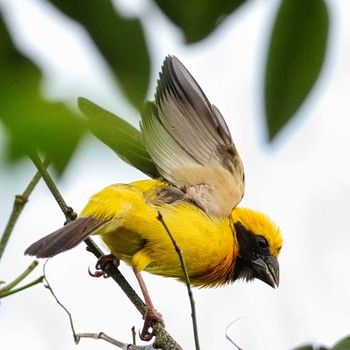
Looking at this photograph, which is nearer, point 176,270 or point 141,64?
point 141,64

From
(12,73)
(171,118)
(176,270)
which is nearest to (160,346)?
(176,270)

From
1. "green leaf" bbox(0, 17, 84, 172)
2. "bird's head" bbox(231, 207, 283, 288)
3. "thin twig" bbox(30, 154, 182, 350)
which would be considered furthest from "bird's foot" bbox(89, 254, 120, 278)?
"green leaf" bbox(0, 17, 84, 172)

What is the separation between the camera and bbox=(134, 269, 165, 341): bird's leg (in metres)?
3.80

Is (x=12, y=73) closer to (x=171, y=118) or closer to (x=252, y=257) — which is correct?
(x=171, y=118)

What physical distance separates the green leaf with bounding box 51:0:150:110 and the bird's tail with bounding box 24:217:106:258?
2.02 metres

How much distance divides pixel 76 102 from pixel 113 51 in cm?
25

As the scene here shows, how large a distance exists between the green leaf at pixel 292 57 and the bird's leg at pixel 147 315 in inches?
115

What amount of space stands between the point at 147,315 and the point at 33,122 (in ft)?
10.7

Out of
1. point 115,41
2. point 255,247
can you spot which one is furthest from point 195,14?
point 255,247

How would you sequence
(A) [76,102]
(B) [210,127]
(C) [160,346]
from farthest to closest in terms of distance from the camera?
(B) [210,127] < (C) [160,346] < (A) [76,102]

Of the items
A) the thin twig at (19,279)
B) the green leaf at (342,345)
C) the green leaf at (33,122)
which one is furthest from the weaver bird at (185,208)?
the green leaf at (33,122)

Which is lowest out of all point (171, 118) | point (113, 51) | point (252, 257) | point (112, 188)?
point (252, 257)

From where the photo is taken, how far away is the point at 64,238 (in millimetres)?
3338

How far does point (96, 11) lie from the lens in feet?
2.98
